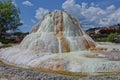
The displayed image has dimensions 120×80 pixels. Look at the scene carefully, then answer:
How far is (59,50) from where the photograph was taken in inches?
1022

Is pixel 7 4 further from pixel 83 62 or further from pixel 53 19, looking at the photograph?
pixel 83 62

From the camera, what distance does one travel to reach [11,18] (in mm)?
64688

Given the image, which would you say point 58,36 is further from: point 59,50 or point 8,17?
point 8,17

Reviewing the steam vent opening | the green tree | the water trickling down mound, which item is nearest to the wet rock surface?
the water trickling down mound

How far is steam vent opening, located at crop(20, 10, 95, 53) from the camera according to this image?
26188 mm

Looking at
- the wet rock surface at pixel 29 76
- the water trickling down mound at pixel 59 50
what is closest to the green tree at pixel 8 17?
the water trickling down mound at pixel 59 50

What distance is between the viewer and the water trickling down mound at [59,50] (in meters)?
20.7

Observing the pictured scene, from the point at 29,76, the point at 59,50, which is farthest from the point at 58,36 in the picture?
the point at 29,76

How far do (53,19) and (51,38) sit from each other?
9.13 ft

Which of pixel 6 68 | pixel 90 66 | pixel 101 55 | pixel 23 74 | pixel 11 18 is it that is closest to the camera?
pixel 23 74

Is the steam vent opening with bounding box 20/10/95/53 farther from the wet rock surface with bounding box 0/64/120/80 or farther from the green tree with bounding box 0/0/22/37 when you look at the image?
the green tree with bounding box 0/0/22/37

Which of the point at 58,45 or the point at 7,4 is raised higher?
the point at 7,4

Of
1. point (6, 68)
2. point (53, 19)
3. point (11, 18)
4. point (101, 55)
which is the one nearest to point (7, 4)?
point (11, 18)

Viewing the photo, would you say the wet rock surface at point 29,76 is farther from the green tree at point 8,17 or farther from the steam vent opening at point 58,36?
the green tree at point 8,17
